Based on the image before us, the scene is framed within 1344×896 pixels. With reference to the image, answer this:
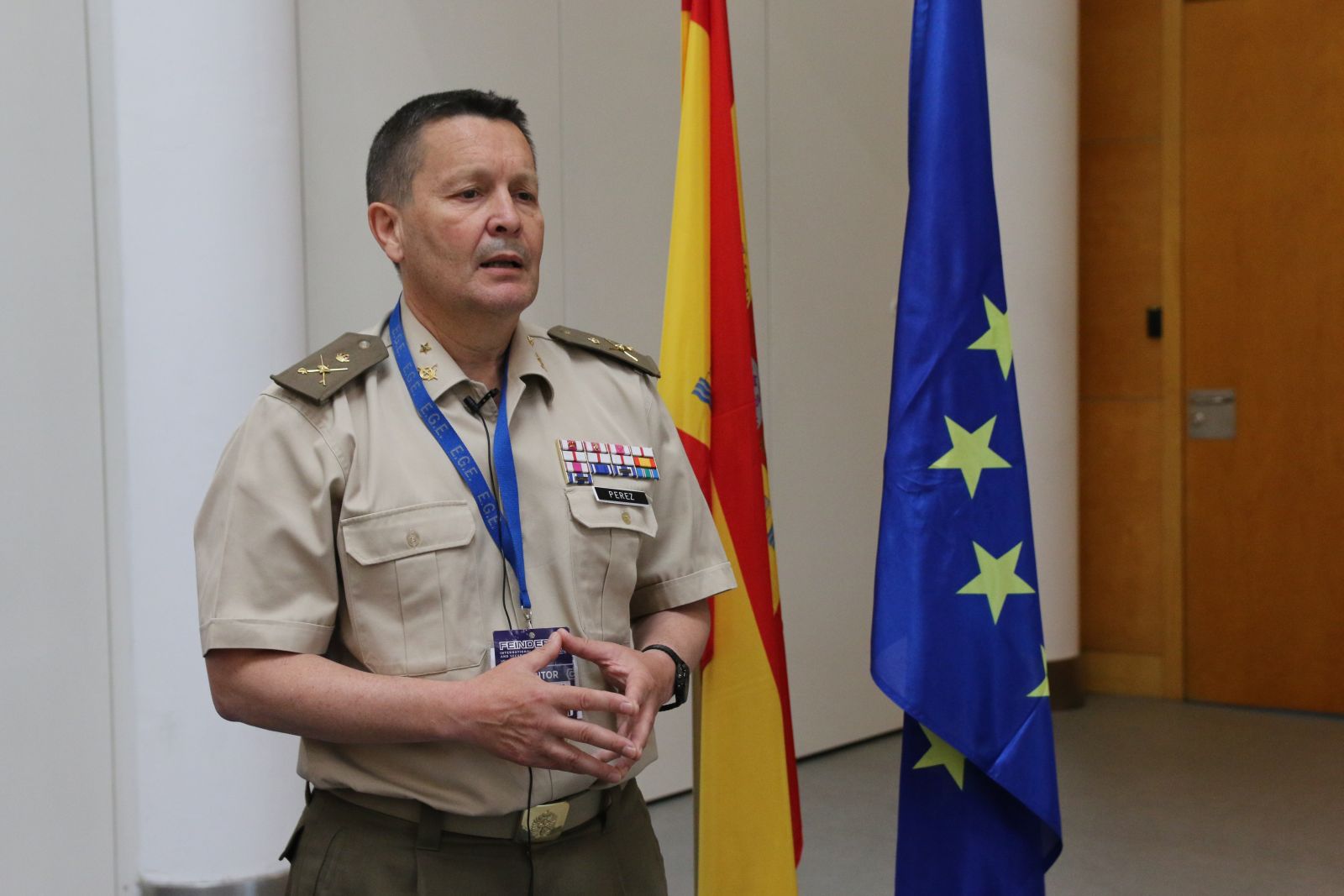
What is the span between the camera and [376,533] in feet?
4.79

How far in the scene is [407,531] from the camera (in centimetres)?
147

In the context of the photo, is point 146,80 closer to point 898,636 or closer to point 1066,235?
point 898,636

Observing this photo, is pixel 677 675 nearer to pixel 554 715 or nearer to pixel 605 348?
pixel 554 715

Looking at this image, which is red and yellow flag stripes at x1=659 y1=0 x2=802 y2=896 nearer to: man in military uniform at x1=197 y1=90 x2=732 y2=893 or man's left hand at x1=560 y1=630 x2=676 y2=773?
man in military uniform at x1=197 y1=90 x2=732 y2=893

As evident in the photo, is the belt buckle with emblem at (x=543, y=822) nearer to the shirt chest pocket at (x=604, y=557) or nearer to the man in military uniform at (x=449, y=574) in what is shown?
the man in military uniform at (x=449, y=574)

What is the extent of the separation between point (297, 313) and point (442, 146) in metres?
1.64

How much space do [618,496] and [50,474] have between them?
176cm

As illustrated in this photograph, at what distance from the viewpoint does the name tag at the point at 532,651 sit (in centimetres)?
147

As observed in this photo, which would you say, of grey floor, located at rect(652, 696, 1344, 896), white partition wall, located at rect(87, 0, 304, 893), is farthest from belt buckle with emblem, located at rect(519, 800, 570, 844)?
grey floor, located at rect(652, 696, 1344, 896)

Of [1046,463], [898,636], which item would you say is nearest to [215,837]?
[898,636]

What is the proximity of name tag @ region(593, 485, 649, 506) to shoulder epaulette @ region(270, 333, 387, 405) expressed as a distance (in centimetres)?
29

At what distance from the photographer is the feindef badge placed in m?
1.60

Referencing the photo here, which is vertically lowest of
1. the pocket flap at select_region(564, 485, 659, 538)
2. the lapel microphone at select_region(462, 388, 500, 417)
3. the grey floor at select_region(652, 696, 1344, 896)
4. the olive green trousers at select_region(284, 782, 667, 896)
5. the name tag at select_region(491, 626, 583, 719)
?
the grey floor at select_region(652, 696, 1344, 896)

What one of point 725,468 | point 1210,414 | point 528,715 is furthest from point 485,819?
point 1210,414
